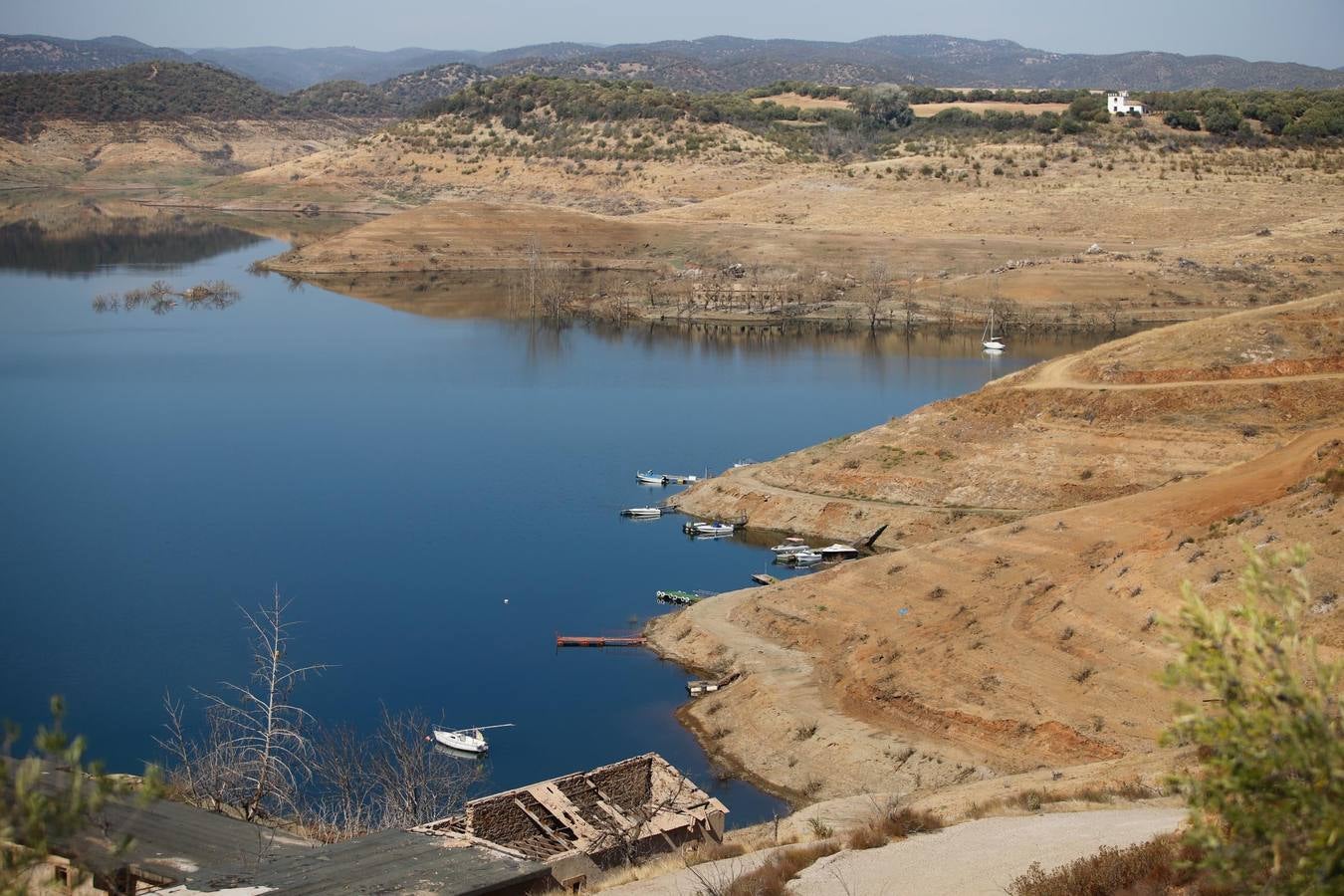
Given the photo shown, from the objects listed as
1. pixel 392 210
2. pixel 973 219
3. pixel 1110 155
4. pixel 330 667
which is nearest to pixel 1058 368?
pixel 330 667

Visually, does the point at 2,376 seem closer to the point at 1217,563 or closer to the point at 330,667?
the point at 330,667

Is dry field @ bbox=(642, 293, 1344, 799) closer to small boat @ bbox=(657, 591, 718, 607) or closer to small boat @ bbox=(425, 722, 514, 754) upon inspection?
small boat @ bbox=(657, 591, 718, 607)

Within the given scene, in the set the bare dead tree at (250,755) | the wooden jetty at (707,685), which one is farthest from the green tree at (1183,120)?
the bare dead tree at (250,755)

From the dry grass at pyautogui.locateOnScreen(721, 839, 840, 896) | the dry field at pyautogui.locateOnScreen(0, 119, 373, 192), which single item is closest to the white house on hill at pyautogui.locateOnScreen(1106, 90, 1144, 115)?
the dry field at pyautogui.locateOnScreen(0, 119, 373, 192)

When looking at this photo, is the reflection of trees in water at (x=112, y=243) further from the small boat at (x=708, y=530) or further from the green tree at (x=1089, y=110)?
the small boat at (x=708, y=530)


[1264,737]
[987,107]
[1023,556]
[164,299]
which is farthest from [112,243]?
[1264,737]

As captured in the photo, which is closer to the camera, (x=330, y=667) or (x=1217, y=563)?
(x=1217, y=563)
